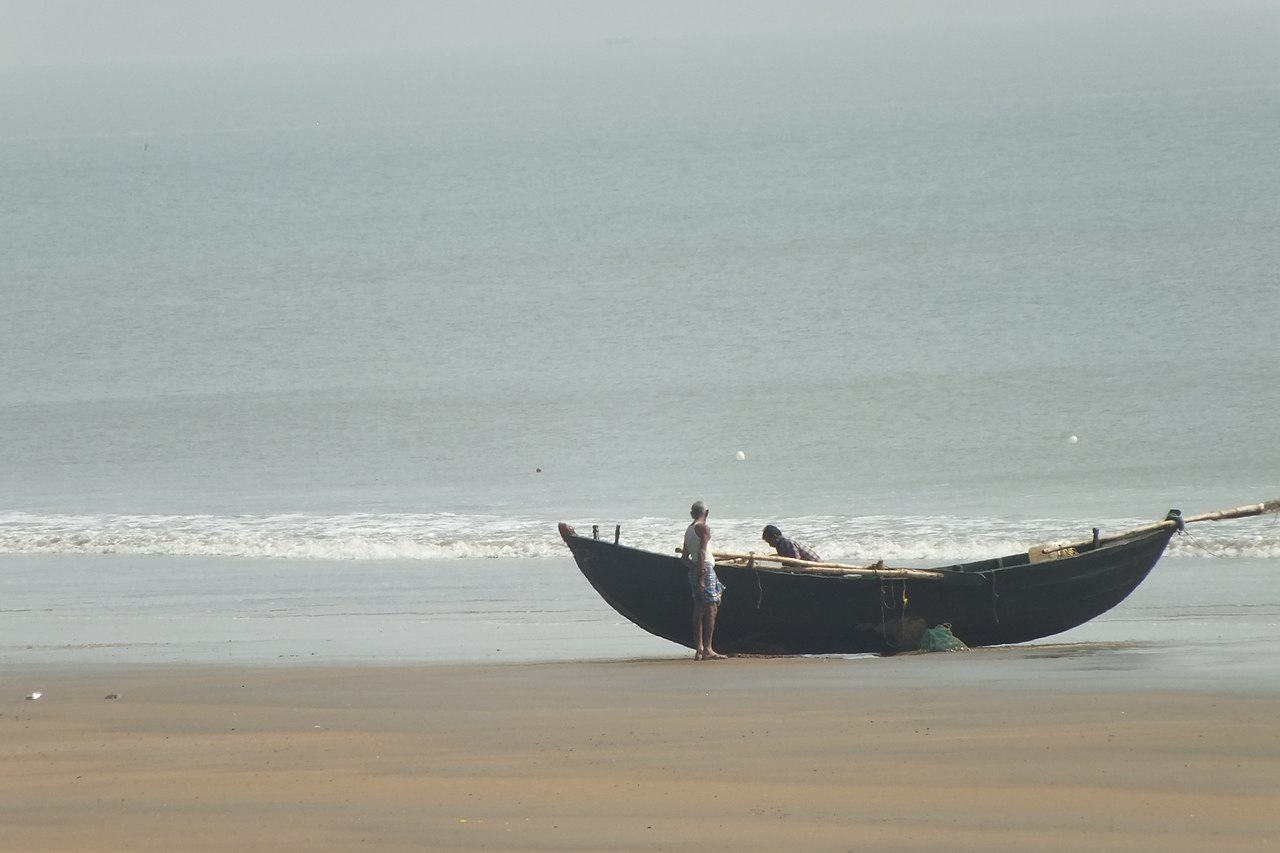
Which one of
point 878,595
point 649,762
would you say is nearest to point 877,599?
point 878,595

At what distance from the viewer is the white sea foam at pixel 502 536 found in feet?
57.5

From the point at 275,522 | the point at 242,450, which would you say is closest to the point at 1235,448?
the point at 275,522

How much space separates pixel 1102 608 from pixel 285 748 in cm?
615

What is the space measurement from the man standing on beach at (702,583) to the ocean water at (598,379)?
47.9 inches

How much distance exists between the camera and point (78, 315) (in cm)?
4900

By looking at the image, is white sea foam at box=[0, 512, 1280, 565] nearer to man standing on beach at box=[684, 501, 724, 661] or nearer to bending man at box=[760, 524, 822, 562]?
bending man at box=[760, 524, 822, 562]

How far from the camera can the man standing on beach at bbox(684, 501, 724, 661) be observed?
11102mm

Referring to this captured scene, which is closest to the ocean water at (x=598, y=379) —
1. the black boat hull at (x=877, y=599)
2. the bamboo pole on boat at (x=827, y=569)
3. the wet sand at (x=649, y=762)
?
the black boat hull at (x=877, y=599)

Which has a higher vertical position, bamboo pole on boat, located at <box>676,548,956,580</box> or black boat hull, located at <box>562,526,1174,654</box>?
bamboo pole on boat, located at <box>676,548,956,580</box>

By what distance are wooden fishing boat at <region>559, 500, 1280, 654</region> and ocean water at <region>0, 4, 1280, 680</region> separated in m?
0.80

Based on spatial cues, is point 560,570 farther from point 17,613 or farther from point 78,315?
point 78,315

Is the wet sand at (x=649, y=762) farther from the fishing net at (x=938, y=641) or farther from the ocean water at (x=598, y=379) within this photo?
the ocean water at (x=598, y=379)

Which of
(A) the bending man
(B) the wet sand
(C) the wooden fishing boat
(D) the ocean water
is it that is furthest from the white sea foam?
(B) the wet sand

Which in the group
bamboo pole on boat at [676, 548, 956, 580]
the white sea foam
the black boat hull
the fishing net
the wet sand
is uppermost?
the white sea foam
